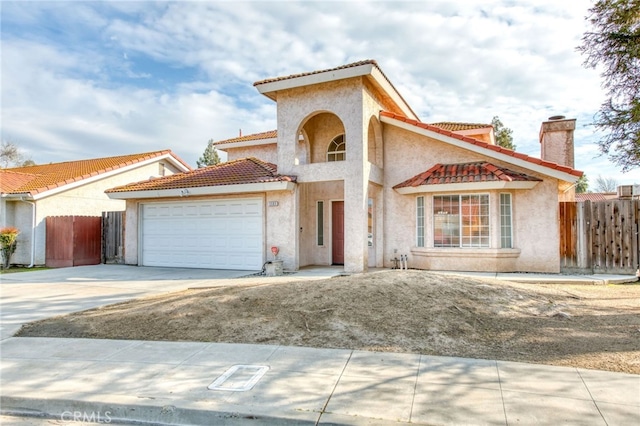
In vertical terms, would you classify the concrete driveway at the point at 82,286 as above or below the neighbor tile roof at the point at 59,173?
below

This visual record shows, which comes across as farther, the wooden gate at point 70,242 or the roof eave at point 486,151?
the wooden gate at point 70,242

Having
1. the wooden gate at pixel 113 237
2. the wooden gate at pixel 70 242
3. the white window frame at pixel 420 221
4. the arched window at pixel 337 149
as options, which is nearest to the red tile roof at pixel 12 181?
the wooden gate at pixel 70 242

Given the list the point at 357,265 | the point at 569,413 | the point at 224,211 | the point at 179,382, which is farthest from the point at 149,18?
the point at 569,413

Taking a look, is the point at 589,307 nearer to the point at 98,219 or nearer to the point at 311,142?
the point at 311,142

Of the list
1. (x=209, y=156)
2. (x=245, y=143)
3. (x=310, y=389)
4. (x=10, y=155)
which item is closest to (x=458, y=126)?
(x=245, y=143)

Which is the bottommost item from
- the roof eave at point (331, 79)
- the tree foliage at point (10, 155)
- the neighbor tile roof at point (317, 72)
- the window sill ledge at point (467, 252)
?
the window sill ledge at point (467, 252)

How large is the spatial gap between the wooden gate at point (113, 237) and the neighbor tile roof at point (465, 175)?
12546 millimetres

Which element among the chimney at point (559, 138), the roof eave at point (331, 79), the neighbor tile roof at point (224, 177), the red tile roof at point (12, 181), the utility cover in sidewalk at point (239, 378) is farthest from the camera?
the red tile roof at point (12, 181)

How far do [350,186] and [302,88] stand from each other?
13.0ft

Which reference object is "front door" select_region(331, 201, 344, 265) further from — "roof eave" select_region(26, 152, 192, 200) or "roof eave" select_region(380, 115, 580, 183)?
"roof eave" select_region(26, 152, 192, 200)

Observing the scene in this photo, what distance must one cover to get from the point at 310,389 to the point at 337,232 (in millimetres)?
11293

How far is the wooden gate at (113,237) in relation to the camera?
17.3 metres

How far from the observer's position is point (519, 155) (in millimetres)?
12203

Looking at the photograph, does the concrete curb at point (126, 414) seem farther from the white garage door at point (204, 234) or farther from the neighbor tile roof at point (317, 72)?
the neighbor tile roof at point (317, 72)
